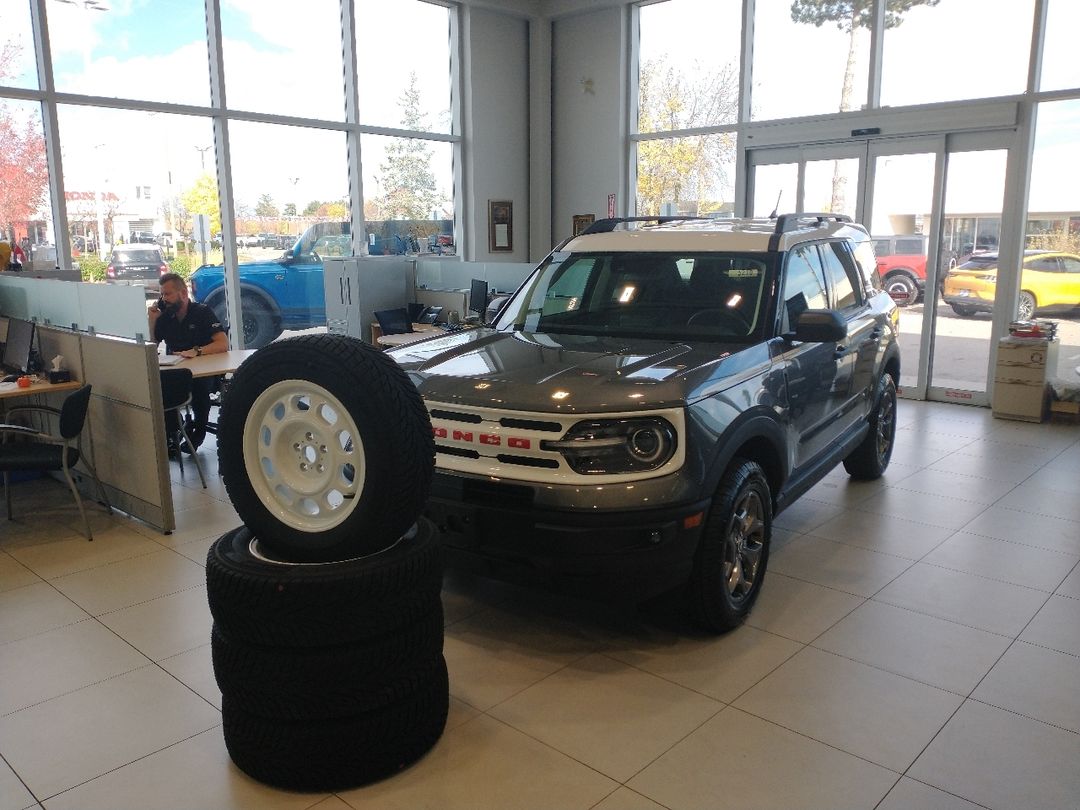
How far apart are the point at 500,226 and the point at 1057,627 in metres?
8.12

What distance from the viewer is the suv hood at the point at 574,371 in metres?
2.87

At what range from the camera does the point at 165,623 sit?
341cm

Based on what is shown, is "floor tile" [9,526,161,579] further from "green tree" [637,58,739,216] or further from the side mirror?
"green tree" [637,58,739,216]

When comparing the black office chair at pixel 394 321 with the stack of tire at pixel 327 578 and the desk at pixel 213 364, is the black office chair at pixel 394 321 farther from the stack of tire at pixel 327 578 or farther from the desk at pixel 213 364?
the stack of tire at pixel 327 578

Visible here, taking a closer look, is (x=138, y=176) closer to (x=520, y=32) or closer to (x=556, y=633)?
(x=520, y=32)

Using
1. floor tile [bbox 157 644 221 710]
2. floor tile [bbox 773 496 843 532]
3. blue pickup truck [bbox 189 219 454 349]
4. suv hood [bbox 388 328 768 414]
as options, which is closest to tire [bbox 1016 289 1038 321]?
floor tile [bbox 773 496 843 532]

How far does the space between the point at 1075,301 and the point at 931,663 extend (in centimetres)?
569

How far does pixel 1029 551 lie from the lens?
4.12 metres

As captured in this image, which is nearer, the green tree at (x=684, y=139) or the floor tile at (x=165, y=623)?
the floor tile at (x=165, y=623)

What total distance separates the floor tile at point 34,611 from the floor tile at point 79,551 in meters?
0.19

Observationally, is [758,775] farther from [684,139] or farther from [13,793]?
[684,139]

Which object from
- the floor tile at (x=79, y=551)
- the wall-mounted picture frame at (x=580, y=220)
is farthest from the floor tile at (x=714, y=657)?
the wall-mounted picture frame at (x=580, y=220)

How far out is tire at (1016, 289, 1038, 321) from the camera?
24.9 feet

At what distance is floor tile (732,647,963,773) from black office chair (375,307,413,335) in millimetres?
4852
